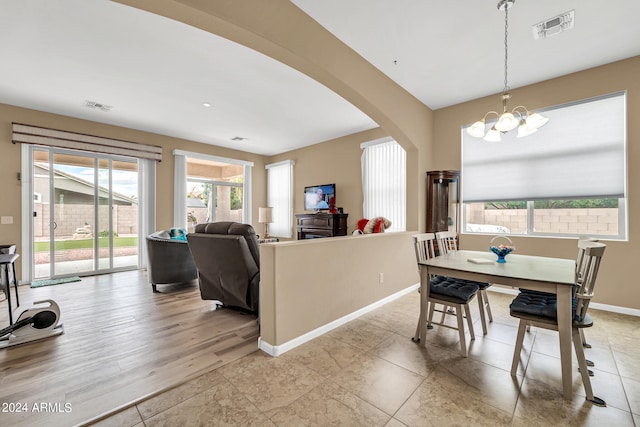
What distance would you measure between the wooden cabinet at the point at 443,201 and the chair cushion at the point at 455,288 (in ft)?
5.35

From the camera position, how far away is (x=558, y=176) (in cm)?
351

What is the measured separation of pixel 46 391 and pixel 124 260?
438cm

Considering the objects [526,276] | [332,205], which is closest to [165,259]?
[332,205]

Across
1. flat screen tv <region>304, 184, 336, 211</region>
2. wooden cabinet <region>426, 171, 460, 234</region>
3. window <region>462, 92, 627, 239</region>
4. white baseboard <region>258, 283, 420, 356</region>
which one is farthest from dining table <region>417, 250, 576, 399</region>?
flat screen tv <region>304, 184, 336, 211</region>

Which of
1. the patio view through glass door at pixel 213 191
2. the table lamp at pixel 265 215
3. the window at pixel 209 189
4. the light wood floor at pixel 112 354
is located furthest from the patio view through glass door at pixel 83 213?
the table lamp at pixel 265 215

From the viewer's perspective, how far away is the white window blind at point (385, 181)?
5121mm

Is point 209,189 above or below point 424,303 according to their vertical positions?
above

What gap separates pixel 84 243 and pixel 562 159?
25.5 ft

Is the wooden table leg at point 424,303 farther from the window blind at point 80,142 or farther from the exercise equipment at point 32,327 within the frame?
the window blind at point 80,142

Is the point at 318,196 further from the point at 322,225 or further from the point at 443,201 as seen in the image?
the point at 443,201

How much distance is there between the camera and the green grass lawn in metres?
4.72

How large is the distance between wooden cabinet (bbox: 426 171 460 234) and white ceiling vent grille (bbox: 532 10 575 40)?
184 cm

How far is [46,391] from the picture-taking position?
1.81 metres

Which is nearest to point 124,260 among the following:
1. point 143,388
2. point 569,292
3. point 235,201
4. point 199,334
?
point 235,201
